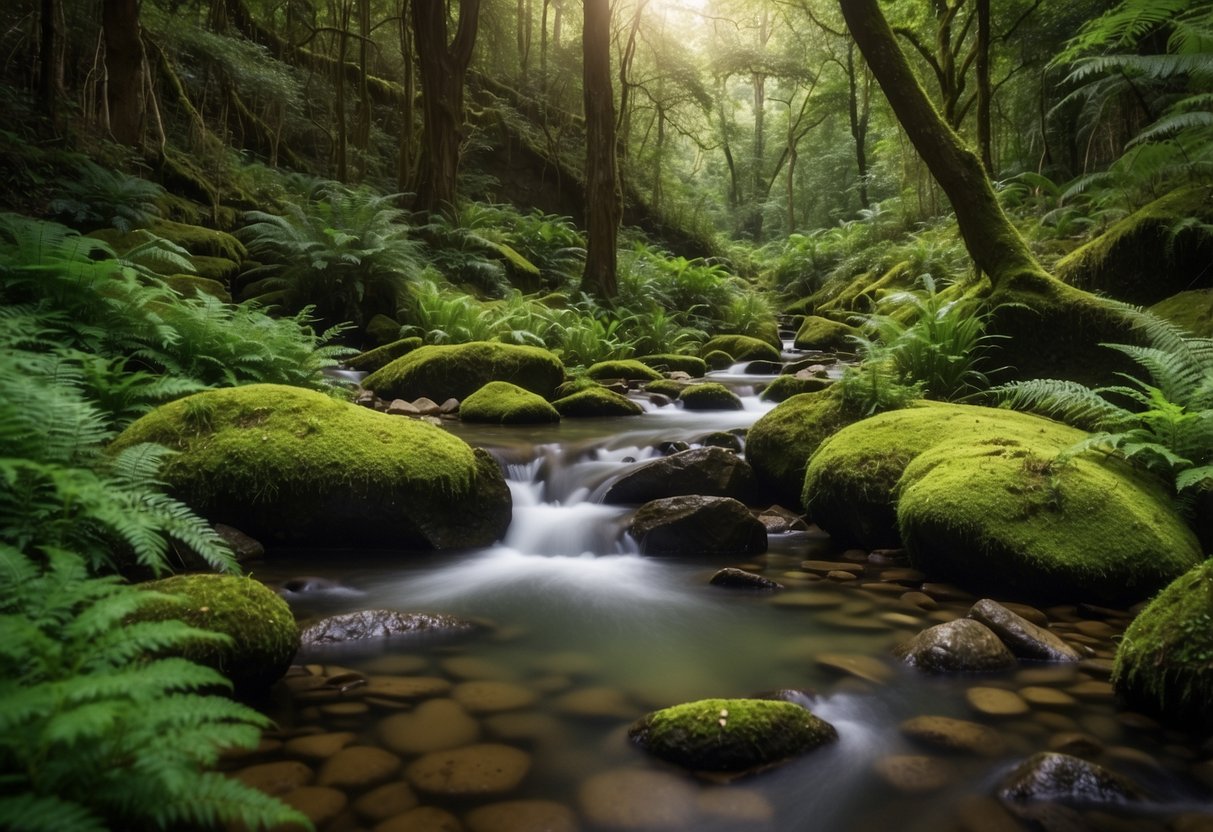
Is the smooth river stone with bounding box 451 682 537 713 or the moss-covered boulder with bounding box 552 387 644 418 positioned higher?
the moss-covered boulder with bounding box 552 387 644 418

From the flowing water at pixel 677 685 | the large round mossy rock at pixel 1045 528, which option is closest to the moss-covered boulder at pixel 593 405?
the flowing water at pixel 677 685

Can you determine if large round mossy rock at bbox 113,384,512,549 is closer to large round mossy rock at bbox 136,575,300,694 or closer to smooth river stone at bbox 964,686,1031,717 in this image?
large round mossy rock at bbox 136,575,300,694

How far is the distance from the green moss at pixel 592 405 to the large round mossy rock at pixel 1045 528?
16.0 feet

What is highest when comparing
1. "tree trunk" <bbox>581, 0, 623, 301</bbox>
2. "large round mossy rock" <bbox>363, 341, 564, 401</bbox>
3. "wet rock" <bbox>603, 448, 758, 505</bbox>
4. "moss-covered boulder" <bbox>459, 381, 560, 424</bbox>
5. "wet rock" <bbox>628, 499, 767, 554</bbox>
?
"tree trunk" <bbox>581, 0, 623, 301</bbox>

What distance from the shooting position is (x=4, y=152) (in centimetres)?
848

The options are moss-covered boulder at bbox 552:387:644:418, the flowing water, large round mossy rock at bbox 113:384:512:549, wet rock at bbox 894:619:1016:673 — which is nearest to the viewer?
the flowing water

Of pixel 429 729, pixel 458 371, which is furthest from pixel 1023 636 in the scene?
pixel 458 371

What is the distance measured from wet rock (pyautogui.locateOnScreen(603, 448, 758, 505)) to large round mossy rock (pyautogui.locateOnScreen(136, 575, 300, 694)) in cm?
329

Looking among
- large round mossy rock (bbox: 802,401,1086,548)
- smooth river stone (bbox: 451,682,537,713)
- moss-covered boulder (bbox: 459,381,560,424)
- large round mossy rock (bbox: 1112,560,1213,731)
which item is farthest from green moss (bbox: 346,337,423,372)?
large round mossy rock (bbox: 1112,560,1213,731)

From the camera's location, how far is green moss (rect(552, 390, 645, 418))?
888 centimetres

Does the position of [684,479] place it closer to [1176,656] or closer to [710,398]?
[1176,656]

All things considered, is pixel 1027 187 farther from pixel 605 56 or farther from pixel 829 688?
pixel 829 688

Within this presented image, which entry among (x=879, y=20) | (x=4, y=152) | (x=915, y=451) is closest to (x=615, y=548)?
(x=915, y=451)

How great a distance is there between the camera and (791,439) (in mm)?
5871
